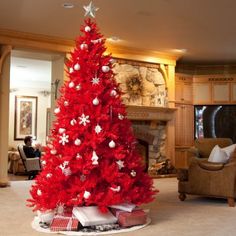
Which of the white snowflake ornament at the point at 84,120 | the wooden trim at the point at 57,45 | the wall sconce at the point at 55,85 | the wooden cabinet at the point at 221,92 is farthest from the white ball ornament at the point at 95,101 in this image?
the wooden cabinet at the point at 221,92

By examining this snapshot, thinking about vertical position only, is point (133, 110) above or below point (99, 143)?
above

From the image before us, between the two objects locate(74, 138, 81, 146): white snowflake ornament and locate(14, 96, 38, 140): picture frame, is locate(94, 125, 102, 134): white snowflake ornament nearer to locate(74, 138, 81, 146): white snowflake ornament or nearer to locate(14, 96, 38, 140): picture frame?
locate(74, 138, 81, 146): white snowflake ornament

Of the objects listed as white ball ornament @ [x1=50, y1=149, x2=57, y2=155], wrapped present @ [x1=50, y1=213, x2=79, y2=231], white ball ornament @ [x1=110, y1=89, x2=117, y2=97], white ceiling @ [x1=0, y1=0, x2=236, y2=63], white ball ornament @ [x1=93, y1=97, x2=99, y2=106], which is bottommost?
wrapped present @ [x1=50, y1=213, x2=79, y2=231]

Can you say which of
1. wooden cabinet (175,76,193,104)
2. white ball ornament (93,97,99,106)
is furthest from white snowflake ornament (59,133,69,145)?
wooden cabinet (175,76,193,104)

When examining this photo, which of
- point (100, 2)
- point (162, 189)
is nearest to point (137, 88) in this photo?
point (162, 189)

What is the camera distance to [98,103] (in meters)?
3.79

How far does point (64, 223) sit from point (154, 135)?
16.9ft

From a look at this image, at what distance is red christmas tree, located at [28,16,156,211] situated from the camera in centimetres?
365

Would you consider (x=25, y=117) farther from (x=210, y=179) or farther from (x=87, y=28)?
(x=87, y=28)

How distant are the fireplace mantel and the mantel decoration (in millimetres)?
3995

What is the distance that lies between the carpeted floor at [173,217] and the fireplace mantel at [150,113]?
8.00ft

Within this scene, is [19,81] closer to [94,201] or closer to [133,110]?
[133,110]

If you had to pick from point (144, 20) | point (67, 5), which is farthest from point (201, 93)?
point (67, 5)

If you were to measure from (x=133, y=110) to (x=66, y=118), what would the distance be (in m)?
4.27
